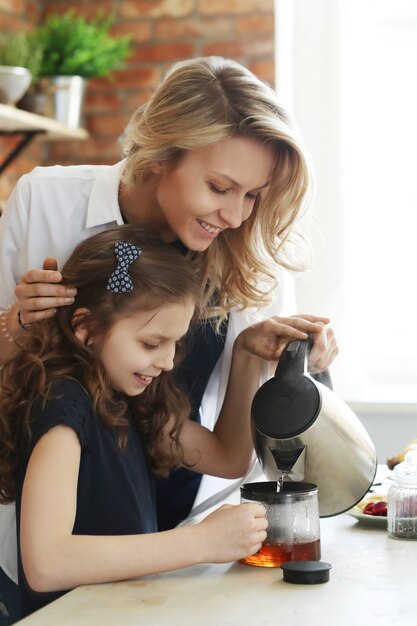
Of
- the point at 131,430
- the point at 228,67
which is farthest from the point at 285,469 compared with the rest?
the point at 228,67

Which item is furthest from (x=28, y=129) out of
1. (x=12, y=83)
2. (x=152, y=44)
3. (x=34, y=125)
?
(x=152, y=44)

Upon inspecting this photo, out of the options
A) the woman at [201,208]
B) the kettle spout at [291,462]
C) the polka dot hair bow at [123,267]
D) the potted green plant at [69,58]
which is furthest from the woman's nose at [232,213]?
the potted green plant at [69,58]

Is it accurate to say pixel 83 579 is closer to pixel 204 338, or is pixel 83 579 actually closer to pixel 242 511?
pixel 242 511

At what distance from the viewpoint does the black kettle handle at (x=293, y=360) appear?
47.5 inches

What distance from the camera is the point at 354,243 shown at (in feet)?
9.27

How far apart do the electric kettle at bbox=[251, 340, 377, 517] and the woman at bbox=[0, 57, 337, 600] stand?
0.16m

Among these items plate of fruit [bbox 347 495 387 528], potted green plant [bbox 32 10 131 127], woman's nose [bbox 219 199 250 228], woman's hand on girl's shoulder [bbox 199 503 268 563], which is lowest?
plate of fruit [bbox 347 495 387 528]

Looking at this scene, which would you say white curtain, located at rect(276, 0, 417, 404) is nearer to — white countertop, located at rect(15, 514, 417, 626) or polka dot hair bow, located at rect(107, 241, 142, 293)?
polka dot hair bow, located at rect(107, 241, 142, 293)

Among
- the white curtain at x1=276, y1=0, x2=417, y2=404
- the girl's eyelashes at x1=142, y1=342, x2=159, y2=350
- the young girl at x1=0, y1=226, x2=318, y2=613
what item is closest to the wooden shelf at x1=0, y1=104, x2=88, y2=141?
the white curtain at x1=276, y1=0, x2=417, y2=404

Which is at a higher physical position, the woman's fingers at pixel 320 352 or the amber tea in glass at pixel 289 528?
the woman's fingers at pixel 320 352

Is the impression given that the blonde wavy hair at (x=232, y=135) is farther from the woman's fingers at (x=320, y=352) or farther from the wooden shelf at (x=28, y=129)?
the wooden shelf at (x=28, y=129)

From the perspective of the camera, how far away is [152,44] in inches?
117

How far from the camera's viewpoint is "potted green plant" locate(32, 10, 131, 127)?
2752 mm

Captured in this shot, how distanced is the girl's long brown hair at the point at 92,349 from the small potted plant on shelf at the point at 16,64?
130 cm
